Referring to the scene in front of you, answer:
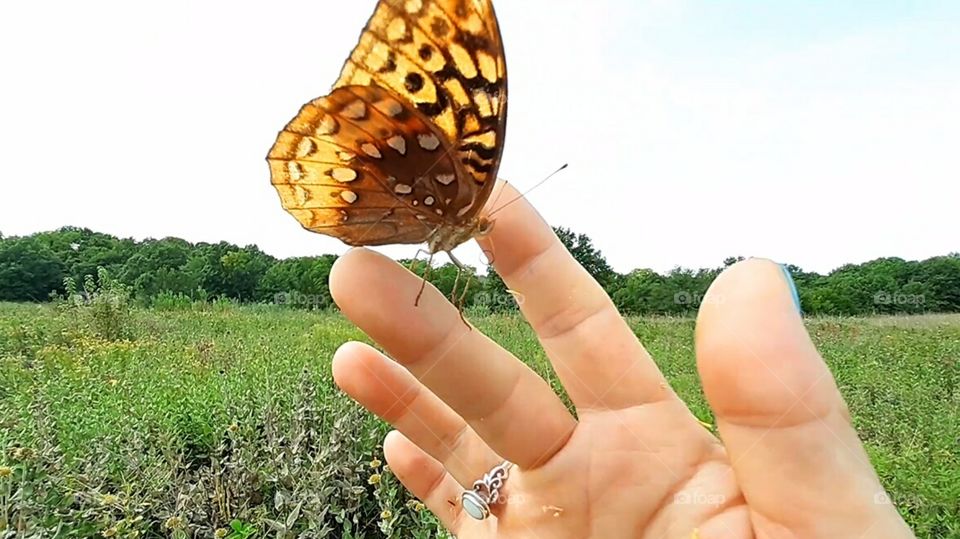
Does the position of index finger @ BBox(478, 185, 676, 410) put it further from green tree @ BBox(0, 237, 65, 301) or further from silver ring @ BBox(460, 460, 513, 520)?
green tree @ BBox(0, 237, 65, 301)

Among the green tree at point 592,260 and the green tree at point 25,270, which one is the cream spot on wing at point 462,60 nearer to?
the green tree at point 592,260

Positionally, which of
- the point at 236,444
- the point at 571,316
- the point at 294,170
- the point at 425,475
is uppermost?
the point at 294,170

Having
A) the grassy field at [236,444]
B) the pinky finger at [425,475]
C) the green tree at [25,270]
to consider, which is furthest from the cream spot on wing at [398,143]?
the green tree at [25,270]

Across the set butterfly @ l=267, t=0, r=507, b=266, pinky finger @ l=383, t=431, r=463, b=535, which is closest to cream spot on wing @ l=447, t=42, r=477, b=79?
butterfly @ l=267, t=0, r=507, b=266

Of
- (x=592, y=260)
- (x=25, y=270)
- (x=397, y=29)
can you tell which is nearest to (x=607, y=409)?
(x=397, y=29)

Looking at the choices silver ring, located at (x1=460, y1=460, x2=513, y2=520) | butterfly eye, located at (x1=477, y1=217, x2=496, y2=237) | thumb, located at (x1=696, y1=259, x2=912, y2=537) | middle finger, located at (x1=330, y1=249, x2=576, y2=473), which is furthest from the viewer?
silver ring, located at (x1=460, y1=460, x2=513, y2=520)

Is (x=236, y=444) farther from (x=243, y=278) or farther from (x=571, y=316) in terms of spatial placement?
(x=243, y=278)
